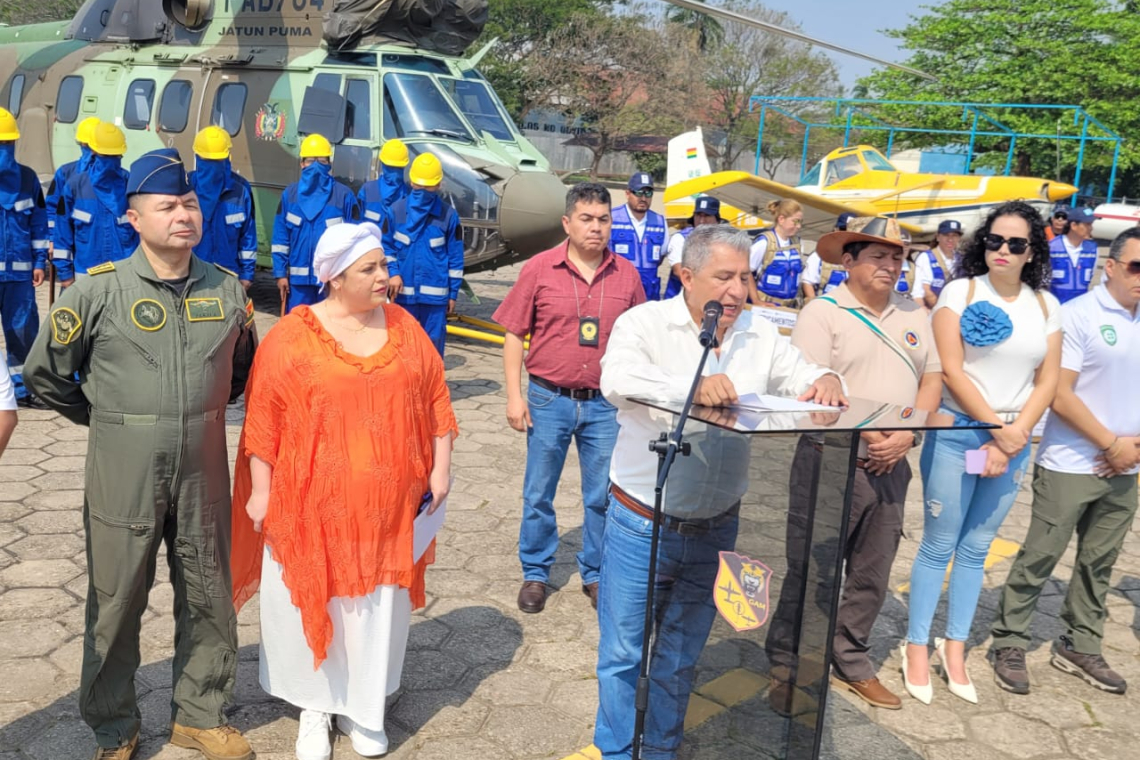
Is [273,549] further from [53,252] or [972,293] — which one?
[53,252]

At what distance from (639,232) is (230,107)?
16.6 ft

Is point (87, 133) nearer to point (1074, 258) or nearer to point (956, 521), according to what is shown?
point (956, 521)

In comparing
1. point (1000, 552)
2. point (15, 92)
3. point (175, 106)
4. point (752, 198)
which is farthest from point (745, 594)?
point (752, 198)

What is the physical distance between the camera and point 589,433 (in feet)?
15.0

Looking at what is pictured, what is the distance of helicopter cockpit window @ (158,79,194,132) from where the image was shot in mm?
10773

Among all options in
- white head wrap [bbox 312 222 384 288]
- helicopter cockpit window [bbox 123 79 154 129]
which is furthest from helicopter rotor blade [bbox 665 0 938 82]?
helicopter cockpit window [bbox 123 79 154 129]

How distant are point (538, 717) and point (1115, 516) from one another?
2.75 metres

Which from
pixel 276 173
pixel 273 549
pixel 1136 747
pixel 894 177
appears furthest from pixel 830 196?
pixel 273 549

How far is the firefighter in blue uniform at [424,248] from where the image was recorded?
7703 millimetres

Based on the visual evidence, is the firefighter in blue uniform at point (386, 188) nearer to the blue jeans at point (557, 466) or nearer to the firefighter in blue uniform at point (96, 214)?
the firefighter in blue uniform at point (96, 214)

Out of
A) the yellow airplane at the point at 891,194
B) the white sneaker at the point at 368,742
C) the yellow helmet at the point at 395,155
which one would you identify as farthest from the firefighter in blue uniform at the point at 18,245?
the yellow airplane at the point at 891,194

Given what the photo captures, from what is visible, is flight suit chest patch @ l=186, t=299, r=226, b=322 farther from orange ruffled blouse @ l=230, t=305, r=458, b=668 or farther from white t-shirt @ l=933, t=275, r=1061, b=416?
white t-shirt @ l=933, t=275, r=1061, b=416

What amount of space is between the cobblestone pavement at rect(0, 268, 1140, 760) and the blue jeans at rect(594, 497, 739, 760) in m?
0.07

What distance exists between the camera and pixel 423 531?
3.53 metres
